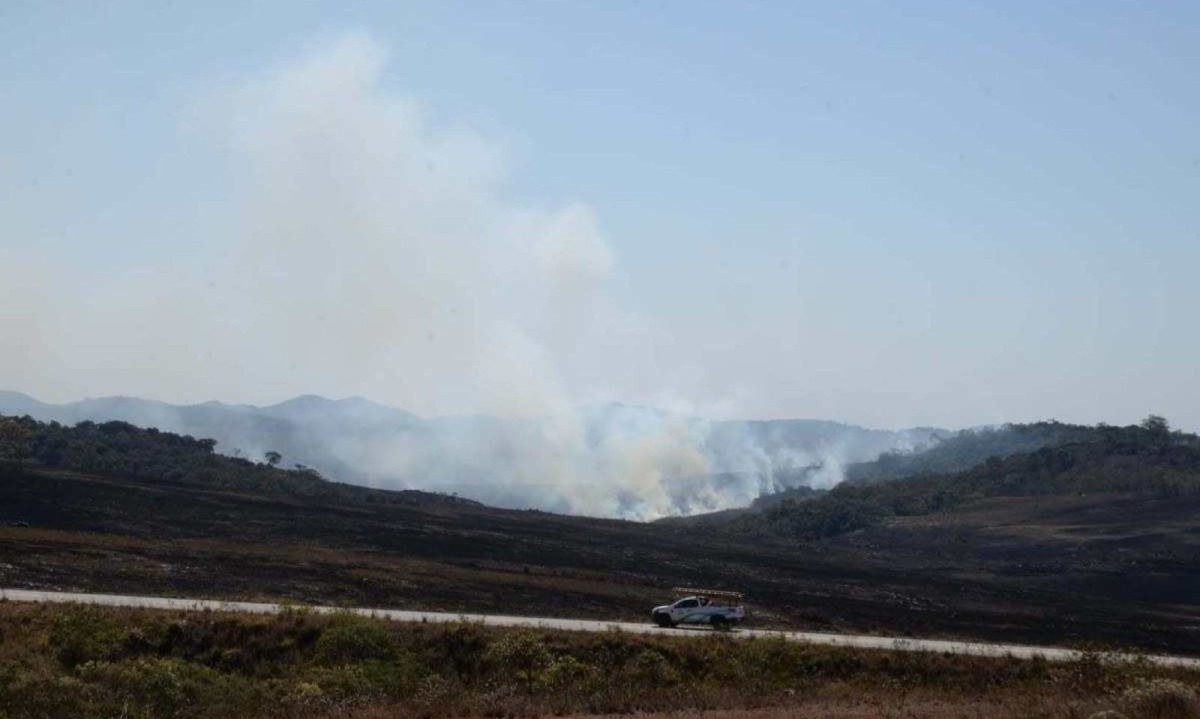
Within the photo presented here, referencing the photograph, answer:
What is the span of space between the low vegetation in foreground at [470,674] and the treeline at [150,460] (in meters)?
72.9

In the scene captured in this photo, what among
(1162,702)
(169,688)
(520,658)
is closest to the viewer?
(1162,702)

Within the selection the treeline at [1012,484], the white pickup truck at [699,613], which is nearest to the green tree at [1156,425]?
the treeline at [1012,484]

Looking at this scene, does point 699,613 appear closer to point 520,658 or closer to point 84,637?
point 520,658

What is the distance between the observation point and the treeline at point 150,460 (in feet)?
362

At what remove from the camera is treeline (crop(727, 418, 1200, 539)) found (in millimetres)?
133125

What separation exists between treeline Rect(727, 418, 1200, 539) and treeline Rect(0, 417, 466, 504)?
137ft

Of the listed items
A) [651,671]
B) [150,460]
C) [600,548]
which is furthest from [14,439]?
[651,671]

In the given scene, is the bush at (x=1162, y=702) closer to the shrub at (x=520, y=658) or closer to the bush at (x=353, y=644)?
the shrub at (x=520, y=658)

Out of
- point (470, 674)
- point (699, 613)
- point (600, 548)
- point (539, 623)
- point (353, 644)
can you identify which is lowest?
point (470, 674)

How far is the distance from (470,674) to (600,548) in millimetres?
58569

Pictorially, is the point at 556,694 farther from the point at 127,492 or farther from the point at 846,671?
the point at 127,492

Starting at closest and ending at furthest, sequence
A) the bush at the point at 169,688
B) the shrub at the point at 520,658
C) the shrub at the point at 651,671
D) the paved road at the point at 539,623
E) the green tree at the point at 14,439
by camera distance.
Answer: the bush at the point at 169,688 → the shrub at the point at 520,658 → the shrub at the point at 651,671 → the paved road at the point at 539,623 → the green tree at the point at 14,439

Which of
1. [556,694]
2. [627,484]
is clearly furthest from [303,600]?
[627,484]

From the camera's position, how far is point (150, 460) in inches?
4673
